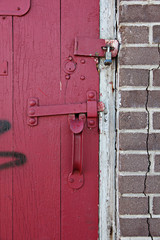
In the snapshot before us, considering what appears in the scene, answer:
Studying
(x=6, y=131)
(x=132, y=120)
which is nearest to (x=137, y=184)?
(x=132, y=120)

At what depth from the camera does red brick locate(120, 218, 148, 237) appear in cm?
104

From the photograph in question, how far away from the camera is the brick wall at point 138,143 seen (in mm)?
1035

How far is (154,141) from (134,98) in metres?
0.24

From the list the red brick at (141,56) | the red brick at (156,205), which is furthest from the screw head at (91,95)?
the red brick at (156,205)

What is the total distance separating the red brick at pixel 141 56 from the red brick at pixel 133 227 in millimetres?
799

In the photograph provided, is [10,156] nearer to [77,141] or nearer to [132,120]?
[77,141]

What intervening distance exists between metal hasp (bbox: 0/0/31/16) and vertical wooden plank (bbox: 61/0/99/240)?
20 cm

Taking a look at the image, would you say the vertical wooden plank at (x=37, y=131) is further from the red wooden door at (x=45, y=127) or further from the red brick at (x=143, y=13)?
the red brick at (x=143, y=13)

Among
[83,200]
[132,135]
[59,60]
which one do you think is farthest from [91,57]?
[83,200]

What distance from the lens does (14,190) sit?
3.74 feet

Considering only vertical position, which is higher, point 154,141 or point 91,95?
point 91,95

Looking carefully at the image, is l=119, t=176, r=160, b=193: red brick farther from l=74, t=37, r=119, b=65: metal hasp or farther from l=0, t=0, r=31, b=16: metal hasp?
l=0, t=0, r=31, b=16: metal hasp

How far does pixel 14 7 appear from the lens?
110 centimetres

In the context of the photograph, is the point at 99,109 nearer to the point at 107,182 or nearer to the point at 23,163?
the point at 107,182
